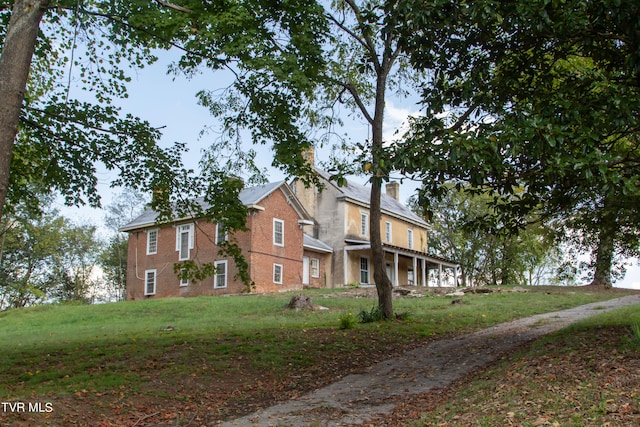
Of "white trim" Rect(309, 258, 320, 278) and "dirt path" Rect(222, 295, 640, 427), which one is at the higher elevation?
"white trim" Rect(309, 258, 320, 278)

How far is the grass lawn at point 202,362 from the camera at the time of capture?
9.20 m

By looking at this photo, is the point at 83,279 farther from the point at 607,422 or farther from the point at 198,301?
the point at 607,422

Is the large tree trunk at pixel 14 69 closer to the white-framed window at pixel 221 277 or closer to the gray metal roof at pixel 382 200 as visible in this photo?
the white-framed window at pixel 221 277

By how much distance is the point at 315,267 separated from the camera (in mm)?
39219

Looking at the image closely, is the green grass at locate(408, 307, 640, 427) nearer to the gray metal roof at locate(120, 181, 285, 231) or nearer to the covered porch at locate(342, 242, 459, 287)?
the gray metal roof at locate(120, 181, 285, 231)

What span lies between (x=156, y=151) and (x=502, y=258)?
42898 mm

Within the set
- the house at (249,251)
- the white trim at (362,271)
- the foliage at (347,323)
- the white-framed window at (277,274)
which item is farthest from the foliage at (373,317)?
the white trim at (362,271)

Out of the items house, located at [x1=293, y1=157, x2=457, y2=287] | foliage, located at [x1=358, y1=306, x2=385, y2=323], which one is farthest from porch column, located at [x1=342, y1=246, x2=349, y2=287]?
foliage, located at [x1=358, y1=306, x2=385, y2=323]

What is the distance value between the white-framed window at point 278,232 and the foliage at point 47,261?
20.7m

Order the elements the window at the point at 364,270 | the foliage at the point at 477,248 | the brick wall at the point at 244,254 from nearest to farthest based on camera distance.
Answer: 1. the brick wall at the point at 244,254
2. the window at the point at 364,270
3. the foliage at the point at 477,248

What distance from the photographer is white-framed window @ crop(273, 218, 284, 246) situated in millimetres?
35125

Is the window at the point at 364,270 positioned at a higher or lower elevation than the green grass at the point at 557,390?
higher

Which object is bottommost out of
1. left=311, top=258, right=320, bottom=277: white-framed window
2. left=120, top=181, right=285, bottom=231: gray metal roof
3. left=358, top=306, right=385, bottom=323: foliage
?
left=358, top=306, right=385, bottom=323: foliage

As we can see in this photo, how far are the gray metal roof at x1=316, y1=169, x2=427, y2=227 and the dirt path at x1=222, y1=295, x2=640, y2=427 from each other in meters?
25.5
